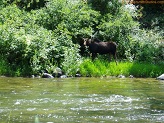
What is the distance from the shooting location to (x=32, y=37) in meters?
16.6

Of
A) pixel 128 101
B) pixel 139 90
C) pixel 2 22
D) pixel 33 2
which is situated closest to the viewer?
pixel 128 101

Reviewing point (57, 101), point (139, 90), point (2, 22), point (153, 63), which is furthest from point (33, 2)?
point (57, 101)

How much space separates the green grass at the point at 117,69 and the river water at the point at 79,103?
3531 millimetres

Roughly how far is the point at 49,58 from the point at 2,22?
127 inches

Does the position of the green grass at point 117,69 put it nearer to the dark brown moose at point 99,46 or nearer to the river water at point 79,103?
the dark brown moose at point 99,46

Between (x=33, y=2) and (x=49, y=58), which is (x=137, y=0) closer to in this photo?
(x=33, y=2)

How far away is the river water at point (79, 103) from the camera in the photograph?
763 centimetres

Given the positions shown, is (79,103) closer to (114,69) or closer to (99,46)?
(114,69)

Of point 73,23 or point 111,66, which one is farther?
point 73,23

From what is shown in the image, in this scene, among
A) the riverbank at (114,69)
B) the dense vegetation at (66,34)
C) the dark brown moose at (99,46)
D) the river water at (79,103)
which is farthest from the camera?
the dark brown moose at (99,46)

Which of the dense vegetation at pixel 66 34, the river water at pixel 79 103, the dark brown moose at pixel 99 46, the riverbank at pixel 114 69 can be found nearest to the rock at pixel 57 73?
the dense vegetation at pixel 66 34

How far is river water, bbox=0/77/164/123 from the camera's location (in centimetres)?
763

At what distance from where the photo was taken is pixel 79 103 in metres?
9.36

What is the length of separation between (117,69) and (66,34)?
2676 mm
